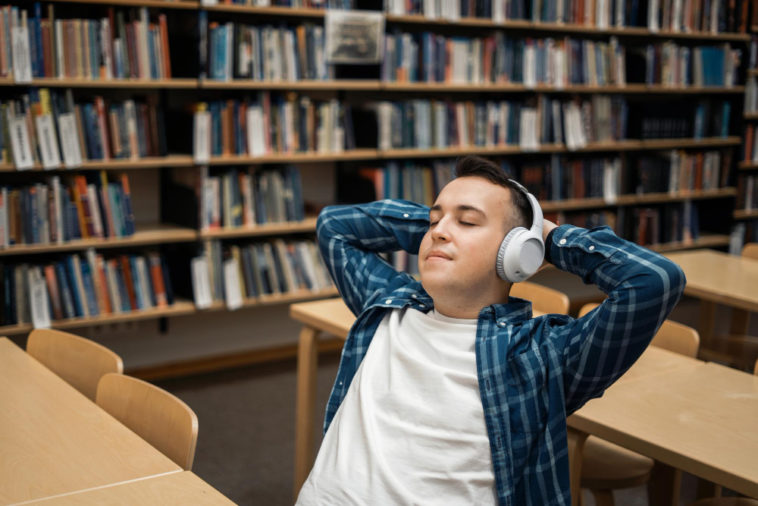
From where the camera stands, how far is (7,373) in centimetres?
182

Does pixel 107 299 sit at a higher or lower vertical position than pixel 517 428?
lower

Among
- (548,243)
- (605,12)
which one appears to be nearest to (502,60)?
(605,12)

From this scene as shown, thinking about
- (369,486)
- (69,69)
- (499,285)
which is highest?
(69,69)

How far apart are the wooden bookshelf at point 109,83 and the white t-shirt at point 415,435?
2.28 m

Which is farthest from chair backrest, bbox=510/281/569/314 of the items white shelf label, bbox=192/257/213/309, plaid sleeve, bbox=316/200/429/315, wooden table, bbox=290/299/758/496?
white shelf label, bbox=192/257/213/309

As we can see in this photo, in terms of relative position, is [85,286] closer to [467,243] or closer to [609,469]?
[609,469]

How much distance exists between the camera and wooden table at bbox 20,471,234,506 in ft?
4.07

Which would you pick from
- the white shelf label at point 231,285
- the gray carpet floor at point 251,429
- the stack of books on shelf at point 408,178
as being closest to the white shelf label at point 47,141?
the white shelf label at point 231,285

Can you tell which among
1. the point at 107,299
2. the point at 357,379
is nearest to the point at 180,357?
the point at 107,299

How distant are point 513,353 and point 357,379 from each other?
0.28 metres

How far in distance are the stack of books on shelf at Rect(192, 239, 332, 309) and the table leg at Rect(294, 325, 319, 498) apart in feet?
4.26

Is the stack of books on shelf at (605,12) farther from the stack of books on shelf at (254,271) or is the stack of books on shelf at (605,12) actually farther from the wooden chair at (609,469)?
the wooden chair at (609,469)

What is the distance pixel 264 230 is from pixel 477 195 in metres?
2.46

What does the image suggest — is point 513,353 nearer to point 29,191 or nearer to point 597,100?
point 29,191
